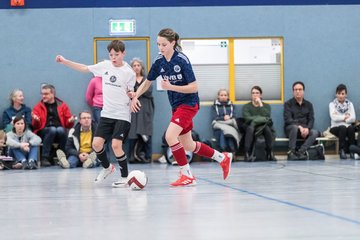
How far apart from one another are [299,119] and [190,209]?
9.17 metres

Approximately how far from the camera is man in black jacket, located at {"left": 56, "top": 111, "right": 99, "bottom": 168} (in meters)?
12.7

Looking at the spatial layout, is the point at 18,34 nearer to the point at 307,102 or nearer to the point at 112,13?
the point at 112,13

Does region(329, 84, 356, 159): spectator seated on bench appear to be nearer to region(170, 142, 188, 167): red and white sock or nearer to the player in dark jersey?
the player in dark jersey

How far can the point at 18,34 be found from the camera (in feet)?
47.0

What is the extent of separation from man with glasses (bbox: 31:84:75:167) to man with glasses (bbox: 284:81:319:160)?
171 inches

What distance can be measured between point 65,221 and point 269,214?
1460 millimetres

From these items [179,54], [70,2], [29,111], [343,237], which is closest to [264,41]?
[70,2]

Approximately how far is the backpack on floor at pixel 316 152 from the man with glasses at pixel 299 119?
10 centimetres

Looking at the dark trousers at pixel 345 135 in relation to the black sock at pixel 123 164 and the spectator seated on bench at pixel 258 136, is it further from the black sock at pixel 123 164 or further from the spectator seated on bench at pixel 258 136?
the black sock at pixel 123 164

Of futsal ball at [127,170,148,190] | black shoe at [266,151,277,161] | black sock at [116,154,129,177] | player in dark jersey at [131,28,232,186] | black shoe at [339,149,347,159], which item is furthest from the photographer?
black shoe at [266,151,277,161]

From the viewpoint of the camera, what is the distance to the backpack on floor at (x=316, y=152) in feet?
45.5

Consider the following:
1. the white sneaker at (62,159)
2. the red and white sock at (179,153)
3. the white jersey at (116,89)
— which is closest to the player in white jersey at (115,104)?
the white jersey at (116,89)

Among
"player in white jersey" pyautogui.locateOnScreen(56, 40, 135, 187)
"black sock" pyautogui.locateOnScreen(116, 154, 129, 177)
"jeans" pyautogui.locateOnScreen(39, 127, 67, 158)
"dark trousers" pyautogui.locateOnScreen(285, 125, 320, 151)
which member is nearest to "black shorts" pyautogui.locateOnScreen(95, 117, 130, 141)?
"player in white jersey" pyautogui.locateOnScreen(56, 40, 135, 187)

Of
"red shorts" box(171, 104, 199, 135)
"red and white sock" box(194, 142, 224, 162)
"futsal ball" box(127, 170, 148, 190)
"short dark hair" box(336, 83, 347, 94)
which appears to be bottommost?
"futsal ball" box(127, 170, 148, 190)
